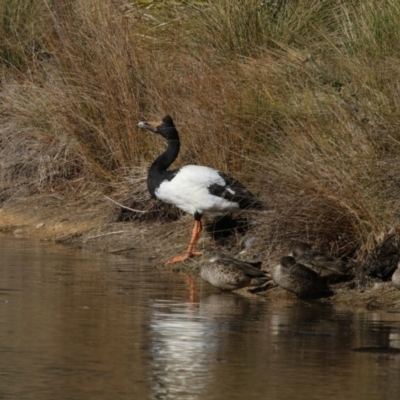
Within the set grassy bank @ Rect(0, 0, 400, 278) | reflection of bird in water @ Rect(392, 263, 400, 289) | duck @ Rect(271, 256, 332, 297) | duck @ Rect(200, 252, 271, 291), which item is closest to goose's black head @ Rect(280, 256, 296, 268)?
duck @ Rect(271, 256, 332, 297)

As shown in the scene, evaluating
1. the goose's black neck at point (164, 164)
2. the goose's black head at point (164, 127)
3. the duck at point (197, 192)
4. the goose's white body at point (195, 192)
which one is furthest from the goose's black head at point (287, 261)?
the goose's black head at point (164, 127)

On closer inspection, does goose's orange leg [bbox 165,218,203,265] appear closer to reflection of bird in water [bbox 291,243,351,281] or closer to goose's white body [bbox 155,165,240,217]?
goose's white body [bbox 155,165,240,217]

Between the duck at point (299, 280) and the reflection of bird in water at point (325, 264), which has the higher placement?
the reflection of bird in water at point (325, 264)

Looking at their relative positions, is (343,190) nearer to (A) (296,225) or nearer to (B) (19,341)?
(A) (296,225)

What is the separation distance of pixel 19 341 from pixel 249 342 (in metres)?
1.24

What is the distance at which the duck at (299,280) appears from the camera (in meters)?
9.41

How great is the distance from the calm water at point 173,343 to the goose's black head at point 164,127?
1.87m

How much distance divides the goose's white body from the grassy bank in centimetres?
34

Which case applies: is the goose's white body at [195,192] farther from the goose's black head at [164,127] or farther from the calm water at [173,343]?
the calm water at [173,343]

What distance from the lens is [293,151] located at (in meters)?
10.7

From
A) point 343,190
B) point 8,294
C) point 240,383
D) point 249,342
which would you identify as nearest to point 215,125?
point 343,190

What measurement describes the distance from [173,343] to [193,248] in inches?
157

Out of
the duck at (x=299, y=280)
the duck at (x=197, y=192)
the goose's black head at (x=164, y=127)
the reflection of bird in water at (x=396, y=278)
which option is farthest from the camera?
the goose's black head at (x=164, y=127)

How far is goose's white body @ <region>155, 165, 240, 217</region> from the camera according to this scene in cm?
1153
